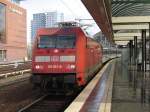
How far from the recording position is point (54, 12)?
56.7m

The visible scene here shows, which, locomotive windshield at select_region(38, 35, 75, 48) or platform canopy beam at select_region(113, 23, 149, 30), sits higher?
platform canopy beam at select_region(113, 23, 149, 30)

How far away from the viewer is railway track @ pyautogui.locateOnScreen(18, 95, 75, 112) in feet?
45.7

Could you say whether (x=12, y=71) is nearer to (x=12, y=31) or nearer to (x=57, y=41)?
(x=57, y=41)

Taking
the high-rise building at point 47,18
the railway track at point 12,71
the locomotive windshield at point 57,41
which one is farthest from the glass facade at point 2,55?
the locomotive windshield at point 57,41

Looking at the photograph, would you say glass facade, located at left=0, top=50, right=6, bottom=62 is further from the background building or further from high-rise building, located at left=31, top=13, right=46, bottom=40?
A: high-rise building, located at left=31, top=13, right=46, bottom=40

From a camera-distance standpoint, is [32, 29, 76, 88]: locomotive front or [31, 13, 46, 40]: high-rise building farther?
[31, 13, 46, 40]: high-rise building

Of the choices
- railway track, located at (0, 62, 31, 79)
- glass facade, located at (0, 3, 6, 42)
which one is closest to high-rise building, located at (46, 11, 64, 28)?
railway track, located at (0, 62, 31, 79)

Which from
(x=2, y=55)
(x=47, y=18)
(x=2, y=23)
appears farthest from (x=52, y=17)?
(x=2, y=23)

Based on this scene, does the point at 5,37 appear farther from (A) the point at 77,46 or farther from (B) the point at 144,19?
(A) the point at 77,46

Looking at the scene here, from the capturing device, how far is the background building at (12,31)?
9062cm

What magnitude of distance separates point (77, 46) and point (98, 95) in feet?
9.17

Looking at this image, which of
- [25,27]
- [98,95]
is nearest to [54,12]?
[98,95]

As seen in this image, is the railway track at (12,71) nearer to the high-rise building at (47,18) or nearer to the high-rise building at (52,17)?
the high-rise building at (47,18)

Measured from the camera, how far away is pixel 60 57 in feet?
54.3
